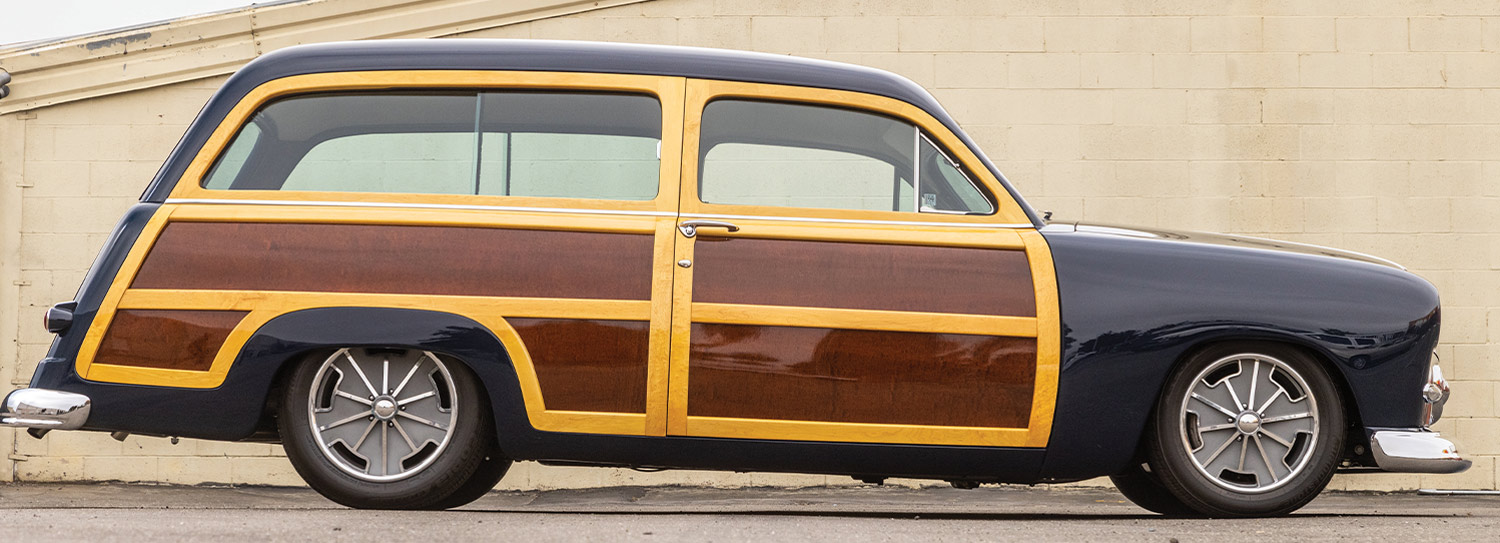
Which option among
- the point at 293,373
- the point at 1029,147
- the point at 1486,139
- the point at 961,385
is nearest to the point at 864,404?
the point at 961,385

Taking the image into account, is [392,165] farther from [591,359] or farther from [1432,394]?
[1432,394]

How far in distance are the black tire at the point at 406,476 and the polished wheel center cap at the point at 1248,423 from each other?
2483 mm

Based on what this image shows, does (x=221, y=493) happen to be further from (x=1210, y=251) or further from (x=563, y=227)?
(x=1210, y=251)

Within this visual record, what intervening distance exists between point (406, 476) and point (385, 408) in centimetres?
23

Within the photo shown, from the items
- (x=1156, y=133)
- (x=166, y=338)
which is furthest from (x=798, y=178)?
(x=1156, y=133)

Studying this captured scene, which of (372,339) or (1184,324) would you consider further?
(1184,324)

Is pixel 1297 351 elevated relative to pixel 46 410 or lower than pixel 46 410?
elevated

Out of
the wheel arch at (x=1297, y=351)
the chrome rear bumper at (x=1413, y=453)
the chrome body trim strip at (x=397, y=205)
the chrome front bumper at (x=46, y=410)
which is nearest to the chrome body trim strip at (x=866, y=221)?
the chrome body trim strip at (x=397, y=205)

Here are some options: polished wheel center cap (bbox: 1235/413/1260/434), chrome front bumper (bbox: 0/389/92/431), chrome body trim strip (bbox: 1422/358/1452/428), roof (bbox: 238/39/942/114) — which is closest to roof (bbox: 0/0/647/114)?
roof (bbox: 238/39/942/114)

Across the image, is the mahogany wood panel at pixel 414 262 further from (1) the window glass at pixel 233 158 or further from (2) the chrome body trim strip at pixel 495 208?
(1) the window glass at pixel 233 158

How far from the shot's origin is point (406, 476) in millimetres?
4094

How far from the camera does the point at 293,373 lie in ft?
13.5

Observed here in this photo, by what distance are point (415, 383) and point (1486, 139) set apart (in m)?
7.62

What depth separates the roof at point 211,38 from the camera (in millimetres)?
8531
